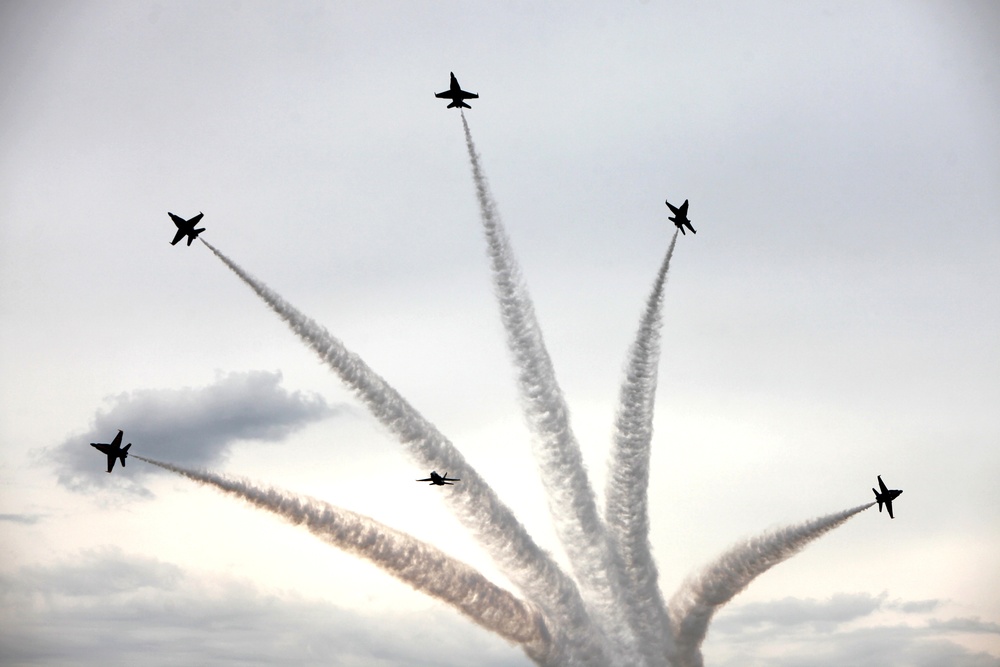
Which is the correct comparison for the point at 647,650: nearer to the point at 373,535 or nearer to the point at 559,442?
the point at 559,442

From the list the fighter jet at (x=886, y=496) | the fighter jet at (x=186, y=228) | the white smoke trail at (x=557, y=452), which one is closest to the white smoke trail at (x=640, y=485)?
the white smoke trail at (x=557, y=452)

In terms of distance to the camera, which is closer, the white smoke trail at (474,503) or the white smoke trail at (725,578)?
the white smoke trail at (474,503)

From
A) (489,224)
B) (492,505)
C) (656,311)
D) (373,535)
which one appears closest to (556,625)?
(492,505)

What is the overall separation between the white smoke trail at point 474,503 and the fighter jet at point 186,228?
13.4 feet

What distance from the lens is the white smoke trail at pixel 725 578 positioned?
3812 inches

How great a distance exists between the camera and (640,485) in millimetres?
99562

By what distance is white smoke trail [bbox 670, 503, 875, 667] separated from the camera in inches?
3812

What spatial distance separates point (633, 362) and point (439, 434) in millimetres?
17680

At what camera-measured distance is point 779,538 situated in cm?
9844

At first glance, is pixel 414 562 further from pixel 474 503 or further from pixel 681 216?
pixel 681 216

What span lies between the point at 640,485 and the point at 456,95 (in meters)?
37.5

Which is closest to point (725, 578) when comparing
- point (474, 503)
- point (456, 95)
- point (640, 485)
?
point (640, 485)

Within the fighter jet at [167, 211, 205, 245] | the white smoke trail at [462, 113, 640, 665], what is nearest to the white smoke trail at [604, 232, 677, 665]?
the white smoke trail at [462, 113, 640, 665]

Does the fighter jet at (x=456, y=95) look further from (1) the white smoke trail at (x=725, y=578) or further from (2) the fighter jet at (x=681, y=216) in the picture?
(1) the white smoke trail at (x=725, y=578)
